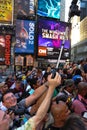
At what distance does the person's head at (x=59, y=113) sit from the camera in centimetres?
421

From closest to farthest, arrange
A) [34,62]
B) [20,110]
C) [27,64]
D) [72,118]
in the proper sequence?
1. [72,118]
2. [20,110]
3. [27,64]
4. [34,62]

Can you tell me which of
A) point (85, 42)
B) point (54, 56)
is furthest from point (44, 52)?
point (85, 42)

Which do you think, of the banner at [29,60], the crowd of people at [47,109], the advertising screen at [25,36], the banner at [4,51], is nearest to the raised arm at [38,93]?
the crowd of people at [47,109]

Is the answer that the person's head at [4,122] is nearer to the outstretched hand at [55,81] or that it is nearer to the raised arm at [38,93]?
the outstretched hand at [55,81]

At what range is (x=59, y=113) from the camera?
4.23 m

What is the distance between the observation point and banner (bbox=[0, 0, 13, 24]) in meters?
41.4

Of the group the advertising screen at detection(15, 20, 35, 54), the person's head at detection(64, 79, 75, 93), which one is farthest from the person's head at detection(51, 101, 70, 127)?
the advertising screen at detection(15, 20, 35, 54)

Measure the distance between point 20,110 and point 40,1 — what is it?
39.0 meters

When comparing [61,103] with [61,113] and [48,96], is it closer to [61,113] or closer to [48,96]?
[61,113]

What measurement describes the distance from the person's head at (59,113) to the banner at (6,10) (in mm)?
37444

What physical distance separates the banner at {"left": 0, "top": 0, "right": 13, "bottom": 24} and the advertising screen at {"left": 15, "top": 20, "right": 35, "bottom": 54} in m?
4.68

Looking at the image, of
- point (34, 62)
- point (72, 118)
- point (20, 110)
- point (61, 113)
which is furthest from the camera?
point (34, 62)

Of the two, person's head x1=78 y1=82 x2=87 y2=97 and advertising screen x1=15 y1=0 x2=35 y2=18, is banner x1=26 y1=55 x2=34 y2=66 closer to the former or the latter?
advertising screen x1=15 y1=0 x2=35 y2=18

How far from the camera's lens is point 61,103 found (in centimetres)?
434
